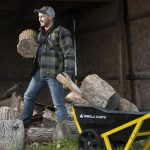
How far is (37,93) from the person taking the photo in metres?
7.56

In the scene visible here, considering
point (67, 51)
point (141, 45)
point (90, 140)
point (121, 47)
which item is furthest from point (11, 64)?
point (90, 140)

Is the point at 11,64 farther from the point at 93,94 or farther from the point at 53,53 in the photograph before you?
the point at 93,94

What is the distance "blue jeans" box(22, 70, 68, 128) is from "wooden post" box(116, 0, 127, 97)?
123 inches

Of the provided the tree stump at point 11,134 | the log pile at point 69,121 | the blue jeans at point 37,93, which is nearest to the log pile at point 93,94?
the log pile at point 69,121

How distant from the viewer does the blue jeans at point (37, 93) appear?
721cm

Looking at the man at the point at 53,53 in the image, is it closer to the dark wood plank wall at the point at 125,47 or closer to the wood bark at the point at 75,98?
the wood bark at the point at 75,98

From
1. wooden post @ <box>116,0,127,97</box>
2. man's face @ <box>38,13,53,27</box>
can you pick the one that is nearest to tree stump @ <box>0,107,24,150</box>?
man's face @ <box>38,13,53,27</box>

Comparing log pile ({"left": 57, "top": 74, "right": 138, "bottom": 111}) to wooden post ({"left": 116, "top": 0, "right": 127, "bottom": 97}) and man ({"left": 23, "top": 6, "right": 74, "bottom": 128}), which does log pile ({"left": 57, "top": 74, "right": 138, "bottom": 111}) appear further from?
wooden post ({"left": 116, "top": 0, "right": 127, "bottom": 97})

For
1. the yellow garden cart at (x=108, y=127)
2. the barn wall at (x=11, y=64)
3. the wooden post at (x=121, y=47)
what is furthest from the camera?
the barn wall at (x=11, y=64)

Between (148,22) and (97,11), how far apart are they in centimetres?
233

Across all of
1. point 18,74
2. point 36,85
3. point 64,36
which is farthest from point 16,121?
point 18,74

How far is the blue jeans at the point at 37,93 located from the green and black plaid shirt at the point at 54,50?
→ 0.14m

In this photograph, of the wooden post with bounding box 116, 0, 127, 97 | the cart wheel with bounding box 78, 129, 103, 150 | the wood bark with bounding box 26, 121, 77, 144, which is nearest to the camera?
the cart wheel with bounding box 78, 129, 103, 150

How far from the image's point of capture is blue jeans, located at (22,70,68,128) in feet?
23.7
